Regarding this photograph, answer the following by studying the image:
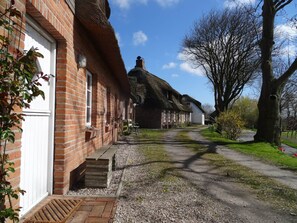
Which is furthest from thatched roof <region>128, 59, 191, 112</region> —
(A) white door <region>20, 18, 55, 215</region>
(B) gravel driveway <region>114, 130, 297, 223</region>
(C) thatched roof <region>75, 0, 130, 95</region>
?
(A) white door <region>20, 18, 55, 215</region>

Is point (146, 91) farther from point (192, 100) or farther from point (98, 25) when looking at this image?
point (192, 100)

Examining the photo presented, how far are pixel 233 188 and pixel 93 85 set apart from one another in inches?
167

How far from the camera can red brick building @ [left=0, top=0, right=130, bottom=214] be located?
12.5ft

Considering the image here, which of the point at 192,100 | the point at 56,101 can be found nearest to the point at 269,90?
the point at 56,101

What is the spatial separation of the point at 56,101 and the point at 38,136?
2.43 ft

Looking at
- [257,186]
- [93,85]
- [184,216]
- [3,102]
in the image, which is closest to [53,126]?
[184,216]

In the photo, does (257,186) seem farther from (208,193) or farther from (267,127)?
(267,127)

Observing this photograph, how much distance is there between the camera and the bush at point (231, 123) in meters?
19.9

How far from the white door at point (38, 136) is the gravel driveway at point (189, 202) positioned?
3.78 ft

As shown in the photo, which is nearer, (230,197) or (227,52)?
(230,197)

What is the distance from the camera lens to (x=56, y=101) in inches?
189

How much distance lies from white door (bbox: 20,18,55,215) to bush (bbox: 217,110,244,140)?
16486 millimetres

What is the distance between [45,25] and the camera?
415 centimetres

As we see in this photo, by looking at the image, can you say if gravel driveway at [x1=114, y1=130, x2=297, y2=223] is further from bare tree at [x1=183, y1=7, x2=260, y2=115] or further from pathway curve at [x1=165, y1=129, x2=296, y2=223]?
bare tree at [x1=183, y1=7, x2=260, y2=115]
